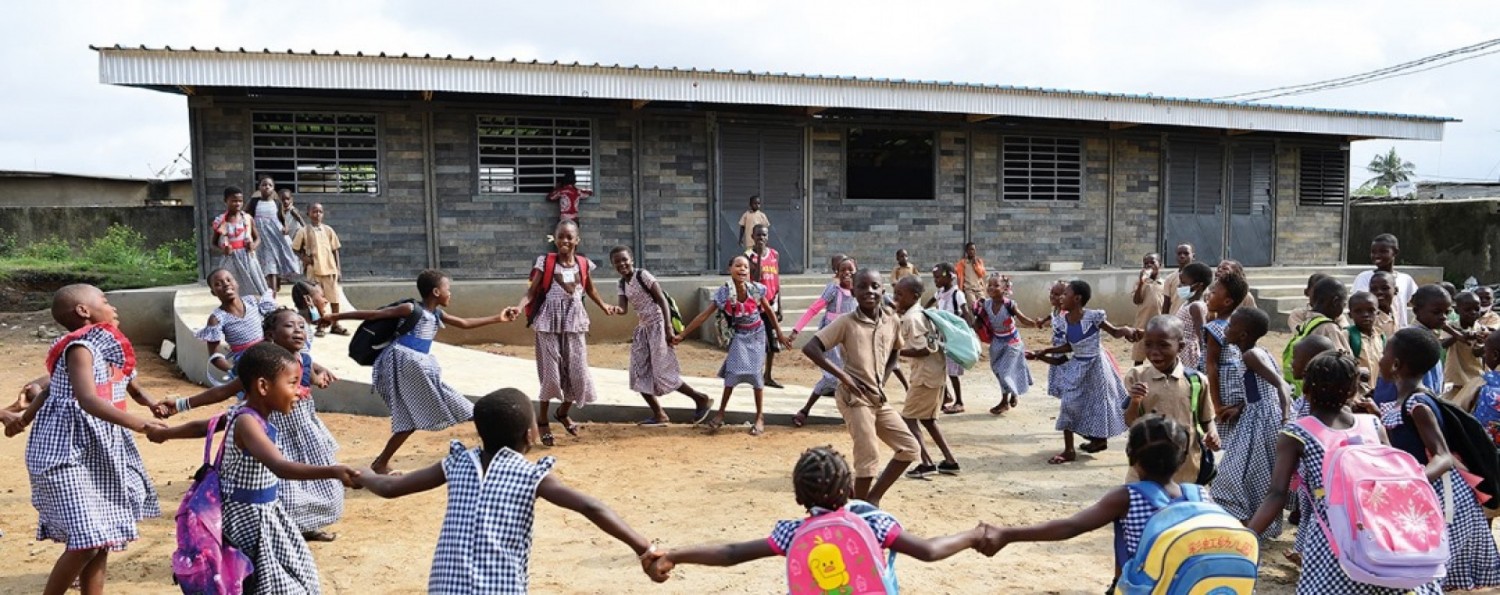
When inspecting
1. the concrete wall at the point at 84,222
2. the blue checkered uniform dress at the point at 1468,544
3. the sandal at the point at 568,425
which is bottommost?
the sandal at the point at 568,425

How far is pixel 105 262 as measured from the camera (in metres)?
16.5

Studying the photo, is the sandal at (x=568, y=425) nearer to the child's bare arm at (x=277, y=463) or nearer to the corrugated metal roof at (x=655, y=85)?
the child's bare arm at (x=277, y=463)

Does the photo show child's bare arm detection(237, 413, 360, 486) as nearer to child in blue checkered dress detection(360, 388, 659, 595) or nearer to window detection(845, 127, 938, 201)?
child in blue checkered dress detection(360, 388, 659, 595)

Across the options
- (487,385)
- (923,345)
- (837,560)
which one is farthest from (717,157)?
(837,560)

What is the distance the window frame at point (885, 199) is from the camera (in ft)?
49.6

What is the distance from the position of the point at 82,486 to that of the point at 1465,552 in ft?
17.1

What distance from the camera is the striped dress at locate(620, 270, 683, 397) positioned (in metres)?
7.83

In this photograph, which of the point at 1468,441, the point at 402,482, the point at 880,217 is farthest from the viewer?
the point at 880,217

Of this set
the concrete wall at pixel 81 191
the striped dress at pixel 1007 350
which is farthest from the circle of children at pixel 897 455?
the concrete wall at pixel 81 191

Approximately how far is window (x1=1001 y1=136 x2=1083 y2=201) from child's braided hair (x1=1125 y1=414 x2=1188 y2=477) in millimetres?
13679

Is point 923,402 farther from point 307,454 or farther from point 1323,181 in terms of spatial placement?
point 1323,181

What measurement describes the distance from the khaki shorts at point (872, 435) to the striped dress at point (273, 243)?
853cm

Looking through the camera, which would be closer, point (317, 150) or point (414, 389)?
point (414, 389)

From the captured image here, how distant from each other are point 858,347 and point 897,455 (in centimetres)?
58
